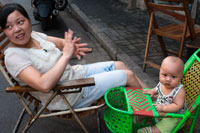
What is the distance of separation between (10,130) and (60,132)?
62 centimetres

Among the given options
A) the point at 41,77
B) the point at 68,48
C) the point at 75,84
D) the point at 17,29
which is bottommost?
the point at 75,84

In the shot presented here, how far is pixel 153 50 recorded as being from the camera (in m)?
4.73

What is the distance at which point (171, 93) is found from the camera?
6.61 feet

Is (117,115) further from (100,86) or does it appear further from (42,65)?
(42,65)

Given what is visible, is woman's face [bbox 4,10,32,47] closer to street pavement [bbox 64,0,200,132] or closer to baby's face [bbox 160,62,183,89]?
baby's face [bbox 160,62,183,89]

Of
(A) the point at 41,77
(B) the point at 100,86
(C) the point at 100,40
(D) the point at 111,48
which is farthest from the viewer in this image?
(C) the point at 100,40

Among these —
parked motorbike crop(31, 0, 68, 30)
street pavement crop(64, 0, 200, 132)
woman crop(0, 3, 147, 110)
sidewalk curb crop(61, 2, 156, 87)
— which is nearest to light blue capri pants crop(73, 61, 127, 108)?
woman crop(0, 3, 147, 110)

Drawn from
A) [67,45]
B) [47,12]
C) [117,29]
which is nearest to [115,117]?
[67,45]

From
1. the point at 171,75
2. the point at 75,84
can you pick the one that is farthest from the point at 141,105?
the point at 75,84

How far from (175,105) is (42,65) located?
128 cm

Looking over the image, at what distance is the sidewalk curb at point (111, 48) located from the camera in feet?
12.2

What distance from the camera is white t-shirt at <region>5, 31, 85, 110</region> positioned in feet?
6.23

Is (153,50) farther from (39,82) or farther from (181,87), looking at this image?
(39,82)

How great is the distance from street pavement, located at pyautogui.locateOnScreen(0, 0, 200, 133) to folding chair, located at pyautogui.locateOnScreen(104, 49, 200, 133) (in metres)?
0.65
